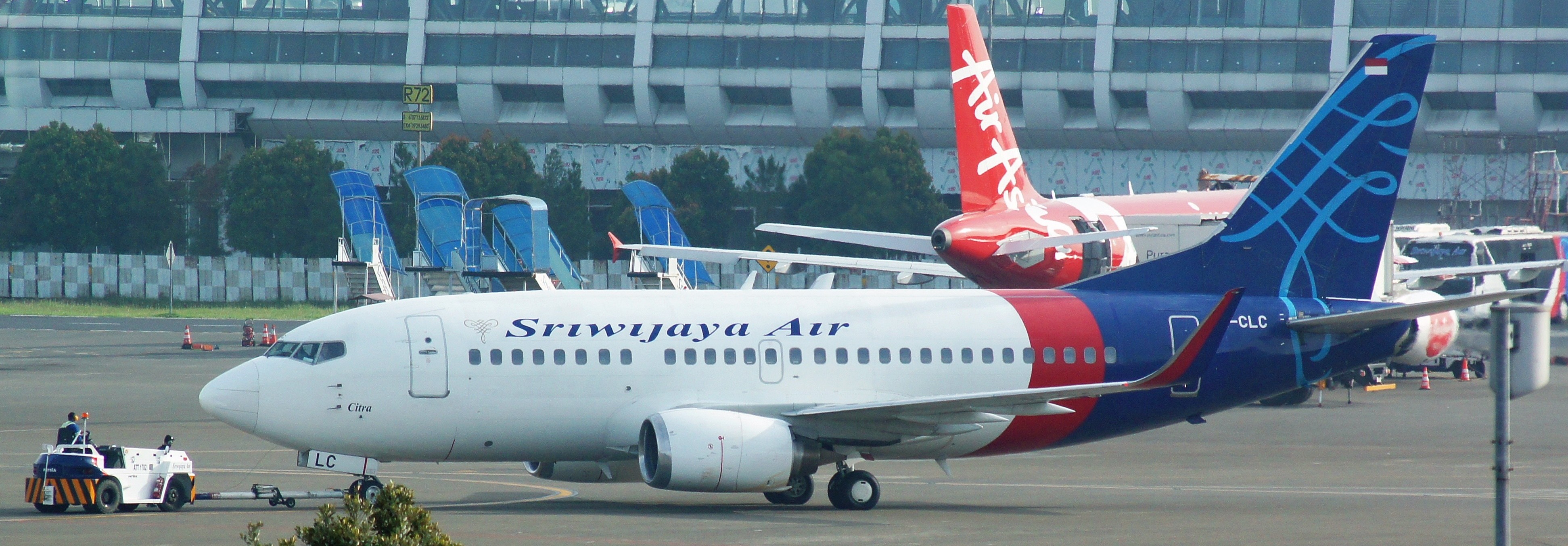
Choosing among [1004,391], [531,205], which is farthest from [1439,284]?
[1004,391]

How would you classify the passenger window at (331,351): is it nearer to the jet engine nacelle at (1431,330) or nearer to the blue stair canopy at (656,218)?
the jet engine nacelle at (1431,330)

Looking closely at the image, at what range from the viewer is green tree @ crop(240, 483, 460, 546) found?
398 inches

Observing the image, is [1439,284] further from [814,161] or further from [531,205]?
[814,161]

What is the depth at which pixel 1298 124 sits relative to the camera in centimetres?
10138

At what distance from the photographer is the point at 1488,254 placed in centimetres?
6050

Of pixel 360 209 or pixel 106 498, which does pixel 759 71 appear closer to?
pixel 360 209

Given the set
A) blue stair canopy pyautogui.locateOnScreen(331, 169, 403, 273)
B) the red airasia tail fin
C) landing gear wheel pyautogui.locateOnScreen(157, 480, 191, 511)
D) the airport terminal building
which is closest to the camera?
landing gear wheel pyautogui.locateOnScreen(157, 480, 191, 511)

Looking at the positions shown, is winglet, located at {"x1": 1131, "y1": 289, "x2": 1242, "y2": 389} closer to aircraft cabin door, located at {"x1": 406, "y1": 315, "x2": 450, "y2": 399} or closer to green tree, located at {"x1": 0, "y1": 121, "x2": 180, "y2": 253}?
aircraft cabin door, located at {"x1": 406, "y1": 315, "x2": 450, "y2": 399}

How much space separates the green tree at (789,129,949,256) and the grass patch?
28818 millimetres

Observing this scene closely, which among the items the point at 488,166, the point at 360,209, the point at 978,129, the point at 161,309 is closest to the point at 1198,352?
the point at 978,129

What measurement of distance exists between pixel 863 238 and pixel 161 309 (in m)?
59.7

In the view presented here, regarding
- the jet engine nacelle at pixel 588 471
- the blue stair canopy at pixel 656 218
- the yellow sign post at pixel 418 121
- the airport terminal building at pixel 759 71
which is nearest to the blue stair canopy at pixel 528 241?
the blue stair canopy at pixel 656 218

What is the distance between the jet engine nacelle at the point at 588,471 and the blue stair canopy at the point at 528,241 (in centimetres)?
3392

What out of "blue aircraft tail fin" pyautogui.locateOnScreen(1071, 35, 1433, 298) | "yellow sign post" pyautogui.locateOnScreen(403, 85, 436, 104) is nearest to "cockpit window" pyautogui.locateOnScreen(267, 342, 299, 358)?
"blue aircraft tail fin" pyautogui.locateOnScreen(1071, 35, 1433, 298)
